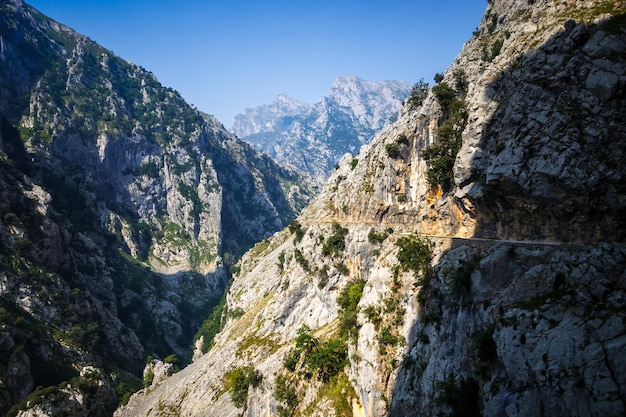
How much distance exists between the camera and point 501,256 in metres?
35.2

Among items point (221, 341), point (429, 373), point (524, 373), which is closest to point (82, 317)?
point (221, 341)

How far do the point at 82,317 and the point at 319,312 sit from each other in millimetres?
106540

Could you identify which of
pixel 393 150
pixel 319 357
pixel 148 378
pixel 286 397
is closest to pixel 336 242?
pixel 393 150

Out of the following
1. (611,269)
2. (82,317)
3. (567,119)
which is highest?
(567,119)

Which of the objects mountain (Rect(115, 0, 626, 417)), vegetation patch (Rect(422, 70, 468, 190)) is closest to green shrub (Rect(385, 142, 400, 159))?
mountain (Rect(115, 0, 626, 417))

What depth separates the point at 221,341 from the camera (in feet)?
388

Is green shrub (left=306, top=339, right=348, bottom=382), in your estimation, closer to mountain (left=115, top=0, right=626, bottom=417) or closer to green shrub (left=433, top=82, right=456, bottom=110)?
mountain (left=115, top=0, right=626, bottom=417)

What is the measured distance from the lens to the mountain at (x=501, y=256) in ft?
83.5

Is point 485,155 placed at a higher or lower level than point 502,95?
lower

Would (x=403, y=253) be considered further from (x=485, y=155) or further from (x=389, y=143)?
(x=389, y=143)

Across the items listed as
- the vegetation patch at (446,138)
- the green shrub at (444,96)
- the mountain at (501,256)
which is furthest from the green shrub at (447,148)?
the green shrub at (444,96)

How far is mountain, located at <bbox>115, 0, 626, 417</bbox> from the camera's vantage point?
83.5 ft

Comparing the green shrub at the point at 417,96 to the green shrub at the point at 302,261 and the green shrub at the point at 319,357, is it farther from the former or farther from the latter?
the green shrub at the point at 319,357

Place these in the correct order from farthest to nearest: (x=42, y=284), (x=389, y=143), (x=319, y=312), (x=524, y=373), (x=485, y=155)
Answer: (x=42, y=284) < (x=319, y=312) < (x=389, y=143) < (x=485, y=155) < (x=524, y=373)
